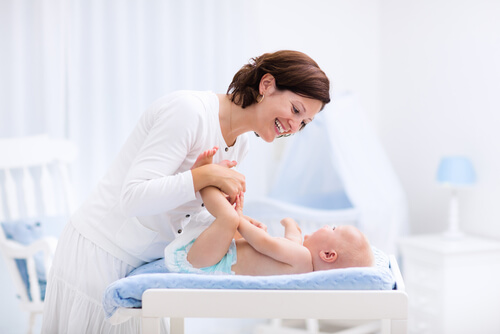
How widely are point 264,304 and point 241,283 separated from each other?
0.21ft

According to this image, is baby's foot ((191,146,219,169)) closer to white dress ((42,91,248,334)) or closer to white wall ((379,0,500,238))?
white dress ((42,91,248,334))

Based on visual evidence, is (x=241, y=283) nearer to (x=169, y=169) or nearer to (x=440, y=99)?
(x=169, y=169)

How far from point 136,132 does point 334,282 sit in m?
0.58

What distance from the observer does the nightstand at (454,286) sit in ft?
8.88

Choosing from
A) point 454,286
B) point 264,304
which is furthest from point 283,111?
point 454,286

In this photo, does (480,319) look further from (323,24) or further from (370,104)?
(323,24)

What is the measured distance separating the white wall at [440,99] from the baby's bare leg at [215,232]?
229 centimetres

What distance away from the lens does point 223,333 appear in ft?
10.5

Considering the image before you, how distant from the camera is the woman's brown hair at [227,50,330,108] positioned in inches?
49.0

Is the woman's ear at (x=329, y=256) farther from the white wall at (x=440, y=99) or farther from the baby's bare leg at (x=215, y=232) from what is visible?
the white wall at (x=440, y=99)

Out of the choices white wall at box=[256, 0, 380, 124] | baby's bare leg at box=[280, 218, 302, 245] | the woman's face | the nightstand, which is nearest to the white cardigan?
the woman's face

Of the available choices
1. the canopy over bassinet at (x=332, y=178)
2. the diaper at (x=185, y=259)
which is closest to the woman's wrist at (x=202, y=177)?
the diaper at (x=185, y=259)

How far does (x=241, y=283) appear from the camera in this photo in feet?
3.53

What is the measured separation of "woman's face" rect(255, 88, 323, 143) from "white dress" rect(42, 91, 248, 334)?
0.11 meters
